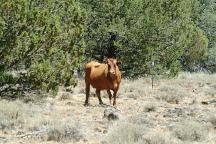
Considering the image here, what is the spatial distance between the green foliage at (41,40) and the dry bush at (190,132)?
4.89m

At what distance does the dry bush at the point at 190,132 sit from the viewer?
38.0 ft

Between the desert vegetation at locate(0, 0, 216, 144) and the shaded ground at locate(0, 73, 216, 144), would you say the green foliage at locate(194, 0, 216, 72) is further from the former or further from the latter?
the shaded ground at locate(0, 73, 216, 144)

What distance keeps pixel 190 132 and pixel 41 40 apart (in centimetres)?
547

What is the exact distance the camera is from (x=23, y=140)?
37.6 ft

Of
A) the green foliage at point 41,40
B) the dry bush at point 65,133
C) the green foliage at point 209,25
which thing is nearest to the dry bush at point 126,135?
the dry bush at point 65,133

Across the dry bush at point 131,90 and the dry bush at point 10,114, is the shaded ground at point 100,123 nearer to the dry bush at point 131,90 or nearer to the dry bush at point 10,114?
the dry bush at point 10,114

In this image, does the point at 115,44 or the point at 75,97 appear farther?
the point at 115,44

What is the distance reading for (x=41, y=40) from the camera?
15320 millimetres

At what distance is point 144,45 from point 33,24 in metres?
10.4

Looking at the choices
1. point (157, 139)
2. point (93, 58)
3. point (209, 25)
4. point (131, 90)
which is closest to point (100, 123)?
point (157, 139)

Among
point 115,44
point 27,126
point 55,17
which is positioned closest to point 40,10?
point 55,17

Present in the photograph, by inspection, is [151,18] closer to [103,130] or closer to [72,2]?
[72,2]

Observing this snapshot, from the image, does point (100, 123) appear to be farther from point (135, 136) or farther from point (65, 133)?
point (135, 136)

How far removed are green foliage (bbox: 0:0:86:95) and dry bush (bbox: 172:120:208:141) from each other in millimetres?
4895
